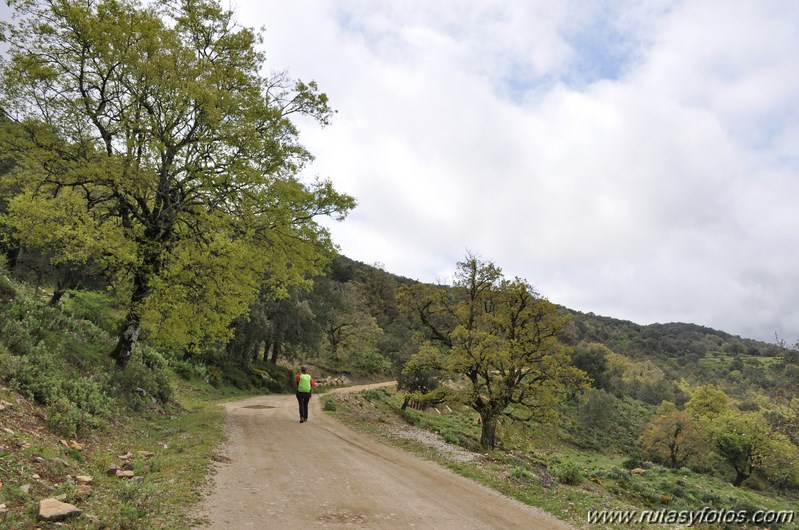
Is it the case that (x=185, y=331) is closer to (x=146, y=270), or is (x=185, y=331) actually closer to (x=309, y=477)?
(x=146, y=270)

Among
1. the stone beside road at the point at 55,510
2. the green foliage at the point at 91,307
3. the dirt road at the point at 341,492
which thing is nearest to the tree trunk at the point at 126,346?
the dirt road at the point at 341,492

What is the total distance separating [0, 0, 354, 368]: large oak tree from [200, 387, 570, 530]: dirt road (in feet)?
16.8

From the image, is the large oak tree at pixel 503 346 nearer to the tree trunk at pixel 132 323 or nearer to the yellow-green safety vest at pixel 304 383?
the yellow-green safety vest at pixel 304 383

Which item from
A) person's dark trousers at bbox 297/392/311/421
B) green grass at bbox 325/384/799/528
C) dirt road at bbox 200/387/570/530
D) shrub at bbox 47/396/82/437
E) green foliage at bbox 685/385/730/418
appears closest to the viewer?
dirt road at bbox 200/387/570/530

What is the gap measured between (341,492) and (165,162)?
452 inches

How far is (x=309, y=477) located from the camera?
906 centimetres

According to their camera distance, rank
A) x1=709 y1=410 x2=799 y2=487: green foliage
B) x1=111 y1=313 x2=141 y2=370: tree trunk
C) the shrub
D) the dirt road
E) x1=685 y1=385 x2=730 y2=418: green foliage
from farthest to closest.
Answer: x1=685 y1=385 x2=730 y2=418: green foliage, x1=709 y1=410 x2=799 y2=487: green foliage, x1=111 y1=313 x2=141 y2=370: tree trunk, the shrub, the dirt road

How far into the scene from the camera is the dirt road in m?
Result: 6.83

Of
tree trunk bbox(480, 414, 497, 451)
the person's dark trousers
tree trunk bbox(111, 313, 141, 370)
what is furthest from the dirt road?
tree trunk bbox(480, 414, 497, 451)

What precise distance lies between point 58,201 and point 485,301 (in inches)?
660

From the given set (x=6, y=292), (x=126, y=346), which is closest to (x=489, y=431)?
(x=126, y=346)

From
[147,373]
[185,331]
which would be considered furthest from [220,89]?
[147,373]

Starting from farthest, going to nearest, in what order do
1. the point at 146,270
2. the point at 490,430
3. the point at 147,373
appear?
the point at 490,430 → the point at 147,373 → the point at 146,270

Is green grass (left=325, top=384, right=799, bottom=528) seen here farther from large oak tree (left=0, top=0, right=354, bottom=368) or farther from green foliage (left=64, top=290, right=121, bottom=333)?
green foliage (left=64, top=290, right=121, bottom=333)
